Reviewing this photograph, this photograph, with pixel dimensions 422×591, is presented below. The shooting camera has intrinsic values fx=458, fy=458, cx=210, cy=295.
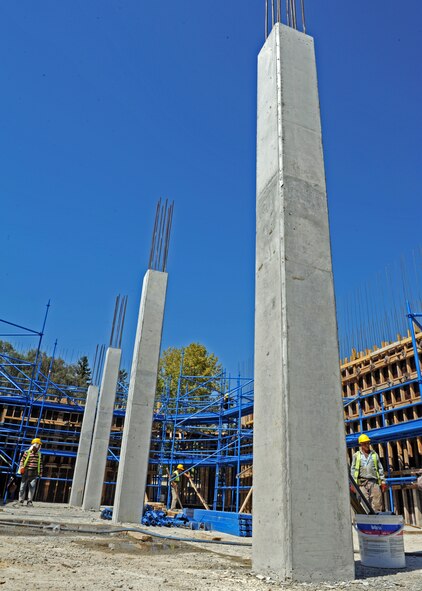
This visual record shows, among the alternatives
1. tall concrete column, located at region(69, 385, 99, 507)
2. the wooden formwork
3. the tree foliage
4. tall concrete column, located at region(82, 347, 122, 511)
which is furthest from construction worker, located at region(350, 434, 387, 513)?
the tree foliage

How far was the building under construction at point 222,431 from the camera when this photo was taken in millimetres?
13289

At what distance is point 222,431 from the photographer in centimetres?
2059

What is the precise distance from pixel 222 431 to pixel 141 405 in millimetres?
11670

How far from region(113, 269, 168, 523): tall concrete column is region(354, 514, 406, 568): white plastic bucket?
581 centimetres

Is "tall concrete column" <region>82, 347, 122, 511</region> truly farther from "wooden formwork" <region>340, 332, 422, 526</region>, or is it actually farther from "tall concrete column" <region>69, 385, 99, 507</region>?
"wooden formwork" <region>340, 332, 422, 526</region>

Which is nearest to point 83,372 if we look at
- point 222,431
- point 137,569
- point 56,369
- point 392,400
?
point 56,369

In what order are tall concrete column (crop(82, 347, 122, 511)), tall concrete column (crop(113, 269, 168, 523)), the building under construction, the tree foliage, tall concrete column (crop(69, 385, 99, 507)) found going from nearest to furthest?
tall concrete column (crop(113, 269, 168, 523))
the building under construction
tall concrete column (crop(82, 347, 122, 511))
tall concrete column (crop(69, 385, 99, 507))
the tree foliage

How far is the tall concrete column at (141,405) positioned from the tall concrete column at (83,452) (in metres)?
8.91

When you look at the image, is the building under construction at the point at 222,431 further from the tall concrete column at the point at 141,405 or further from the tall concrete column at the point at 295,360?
the tall concrete column at the point at 295,360

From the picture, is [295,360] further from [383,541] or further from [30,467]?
[30,467]

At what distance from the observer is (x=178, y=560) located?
169 inches

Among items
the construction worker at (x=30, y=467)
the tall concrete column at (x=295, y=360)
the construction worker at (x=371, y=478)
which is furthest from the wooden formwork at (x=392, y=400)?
the construction worker at (x=30, y=467)

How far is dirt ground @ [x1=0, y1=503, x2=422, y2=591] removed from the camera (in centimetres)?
300

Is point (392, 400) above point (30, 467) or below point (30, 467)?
above
